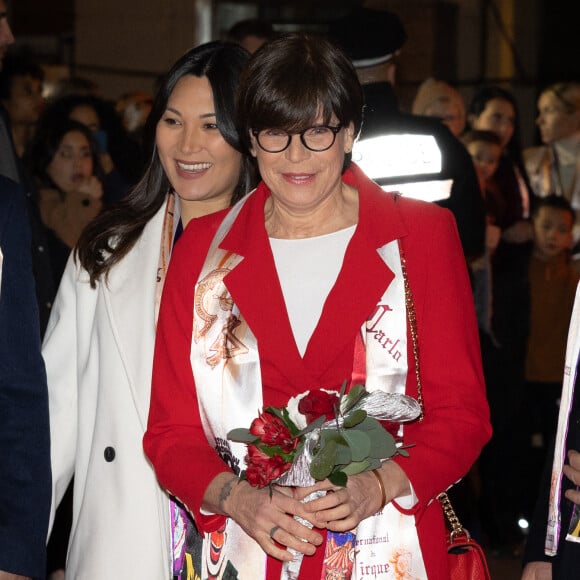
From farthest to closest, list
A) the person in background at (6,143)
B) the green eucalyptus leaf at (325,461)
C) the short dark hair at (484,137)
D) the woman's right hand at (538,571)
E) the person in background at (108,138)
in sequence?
the short dark hair at (484,137)
the person in background at (108,138)
the person in background at (6,143)
the woman's right hand at (538,571)
the green eucalyptus leaf at (325,461)

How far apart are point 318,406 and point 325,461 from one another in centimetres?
13

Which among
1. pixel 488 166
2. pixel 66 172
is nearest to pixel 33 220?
pixel 66 172

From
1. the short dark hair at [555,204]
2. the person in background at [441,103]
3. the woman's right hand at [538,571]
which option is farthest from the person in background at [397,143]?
the person in background at [441,103]

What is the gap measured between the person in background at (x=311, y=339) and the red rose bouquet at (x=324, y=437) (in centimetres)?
6

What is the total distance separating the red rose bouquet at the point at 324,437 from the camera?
2.91 meters

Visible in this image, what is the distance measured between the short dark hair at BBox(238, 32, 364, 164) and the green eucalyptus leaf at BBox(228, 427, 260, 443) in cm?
75

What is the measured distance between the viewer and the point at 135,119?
29.4 feet

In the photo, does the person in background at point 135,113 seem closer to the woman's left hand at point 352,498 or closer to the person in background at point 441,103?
the person in background at point 441,103

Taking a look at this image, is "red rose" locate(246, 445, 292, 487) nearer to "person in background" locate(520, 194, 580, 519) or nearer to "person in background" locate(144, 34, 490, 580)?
"person in background" locate(144, 34, 490, 580)

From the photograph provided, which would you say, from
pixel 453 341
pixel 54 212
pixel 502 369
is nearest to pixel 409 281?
pixel 453 341

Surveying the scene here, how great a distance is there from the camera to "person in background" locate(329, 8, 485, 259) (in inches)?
199

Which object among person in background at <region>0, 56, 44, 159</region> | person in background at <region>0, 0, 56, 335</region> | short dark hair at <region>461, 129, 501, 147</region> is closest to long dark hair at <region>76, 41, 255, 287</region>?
person in background at <region>0, 0, 56, 335</region>

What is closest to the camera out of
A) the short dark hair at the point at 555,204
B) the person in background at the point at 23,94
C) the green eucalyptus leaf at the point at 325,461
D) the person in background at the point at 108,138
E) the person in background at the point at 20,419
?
the green eucalyptus leaf at the point at 325,461

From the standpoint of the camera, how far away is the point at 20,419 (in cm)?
311
